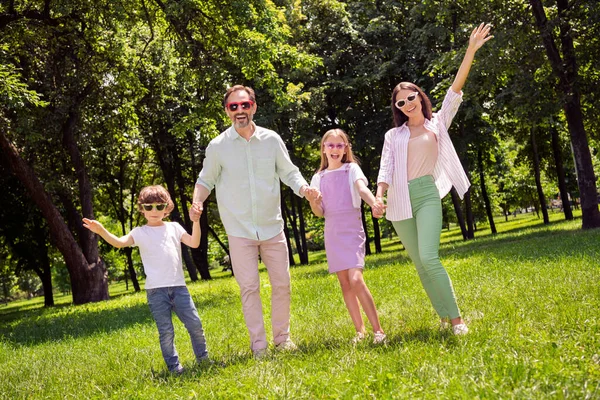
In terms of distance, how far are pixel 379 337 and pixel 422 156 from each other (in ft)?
5.85

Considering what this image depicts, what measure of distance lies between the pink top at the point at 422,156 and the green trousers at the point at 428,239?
68 mm

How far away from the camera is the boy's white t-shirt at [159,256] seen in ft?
20.2

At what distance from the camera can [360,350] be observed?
5457 millimetres

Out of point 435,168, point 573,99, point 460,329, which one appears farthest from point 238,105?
point 573,99

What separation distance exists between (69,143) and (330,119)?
42.6 feet

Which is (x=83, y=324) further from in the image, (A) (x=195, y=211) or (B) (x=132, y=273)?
(B) (x=132, y=273)

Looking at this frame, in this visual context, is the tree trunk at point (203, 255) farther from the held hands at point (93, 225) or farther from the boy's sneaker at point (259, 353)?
the boy's sneaker at point (259, 353)

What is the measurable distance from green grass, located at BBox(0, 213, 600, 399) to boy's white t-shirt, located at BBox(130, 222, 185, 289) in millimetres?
859

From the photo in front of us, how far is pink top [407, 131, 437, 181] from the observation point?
6215 mm

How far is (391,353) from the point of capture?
202 inches

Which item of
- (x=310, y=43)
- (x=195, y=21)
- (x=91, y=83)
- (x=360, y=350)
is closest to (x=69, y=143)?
(x=91, y=83)

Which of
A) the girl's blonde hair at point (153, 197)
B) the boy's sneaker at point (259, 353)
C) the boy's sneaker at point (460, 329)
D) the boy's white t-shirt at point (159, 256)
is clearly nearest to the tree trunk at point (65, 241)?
the girl's blonde hair at point (153, 197)

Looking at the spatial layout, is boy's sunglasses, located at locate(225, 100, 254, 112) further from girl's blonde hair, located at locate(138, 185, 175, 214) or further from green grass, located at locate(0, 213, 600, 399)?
green grass, located at locate(0, 213, 600, 399)

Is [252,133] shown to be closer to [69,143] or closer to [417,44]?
[69,143]
